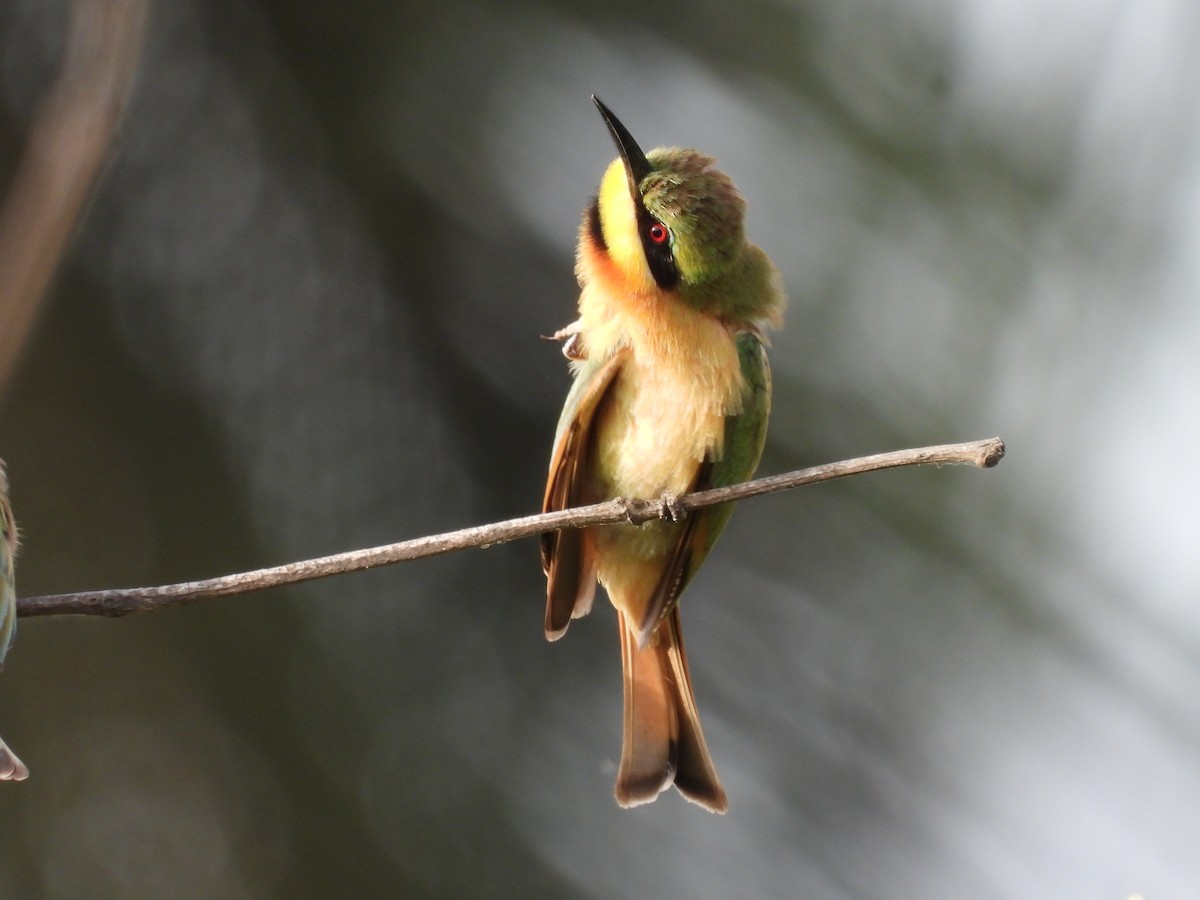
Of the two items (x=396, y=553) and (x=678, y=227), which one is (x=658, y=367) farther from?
(x=396, y=553)

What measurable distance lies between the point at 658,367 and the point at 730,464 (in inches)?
7.3

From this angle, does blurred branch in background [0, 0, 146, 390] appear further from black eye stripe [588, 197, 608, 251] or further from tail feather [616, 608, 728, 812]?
tail feather [616, 608, 728, 812]

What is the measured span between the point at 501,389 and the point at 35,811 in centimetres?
133

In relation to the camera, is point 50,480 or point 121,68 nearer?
point 121,68

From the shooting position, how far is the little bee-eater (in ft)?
5.27

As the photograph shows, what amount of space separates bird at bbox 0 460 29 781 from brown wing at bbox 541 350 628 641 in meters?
0.71

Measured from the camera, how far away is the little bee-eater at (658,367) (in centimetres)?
161

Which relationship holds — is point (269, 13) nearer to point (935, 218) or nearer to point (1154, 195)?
point (935, 218)

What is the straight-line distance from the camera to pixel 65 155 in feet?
2.87

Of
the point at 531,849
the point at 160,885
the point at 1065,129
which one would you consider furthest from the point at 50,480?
the point at 1065,129

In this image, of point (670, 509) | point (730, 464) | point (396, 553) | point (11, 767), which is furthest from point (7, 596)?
point (730, 464)

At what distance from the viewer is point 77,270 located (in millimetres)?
2391

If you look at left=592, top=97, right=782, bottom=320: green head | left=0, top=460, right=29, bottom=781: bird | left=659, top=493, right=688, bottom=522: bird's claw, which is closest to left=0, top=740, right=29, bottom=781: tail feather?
left=0, top=460, right=29, bottom=781: bird

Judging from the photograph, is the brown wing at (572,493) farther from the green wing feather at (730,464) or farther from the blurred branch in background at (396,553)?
the blurred branch in background at (396,553)
